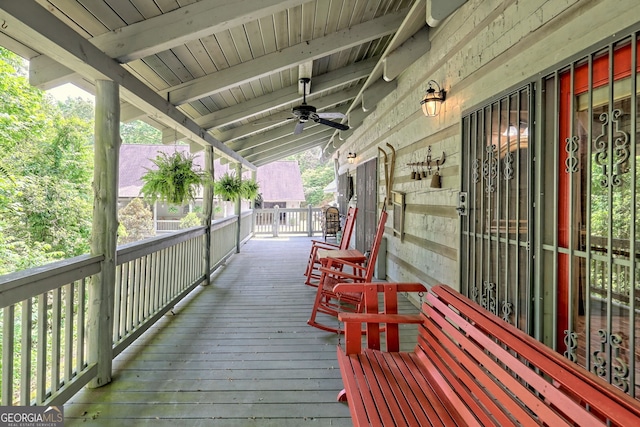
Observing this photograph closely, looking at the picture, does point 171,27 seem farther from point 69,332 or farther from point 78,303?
point 69,332

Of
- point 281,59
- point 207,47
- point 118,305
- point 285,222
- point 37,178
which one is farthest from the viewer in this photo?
point 285,222

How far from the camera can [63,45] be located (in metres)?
1.74

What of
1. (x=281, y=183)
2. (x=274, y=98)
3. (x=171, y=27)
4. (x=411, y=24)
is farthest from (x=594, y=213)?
(x=281, y=183)

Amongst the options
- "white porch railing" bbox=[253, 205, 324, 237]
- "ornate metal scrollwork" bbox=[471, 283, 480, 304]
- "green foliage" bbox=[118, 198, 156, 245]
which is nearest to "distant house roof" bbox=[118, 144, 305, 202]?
"green foliage" bbox=[118, 198, 156, 245]

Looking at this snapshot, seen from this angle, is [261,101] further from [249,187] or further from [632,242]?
[632,242]

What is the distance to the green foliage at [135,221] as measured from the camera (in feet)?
38.1

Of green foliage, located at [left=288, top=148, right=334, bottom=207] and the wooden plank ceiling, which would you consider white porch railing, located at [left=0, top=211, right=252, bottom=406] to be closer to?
the wooden plank ceiling

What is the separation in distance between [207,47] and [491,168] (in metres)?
2.55

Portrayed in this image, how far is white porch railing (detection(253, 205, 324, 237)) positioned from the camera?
11.2 metres

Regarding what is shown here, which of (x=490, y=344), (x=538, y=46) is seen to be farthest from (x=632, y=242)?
(x=538, y=46)

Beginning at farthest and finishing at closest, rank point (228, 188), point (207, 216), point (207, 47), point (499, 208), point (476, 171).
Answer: point (228, 188) → point (207, 216) → point (207, 47) → point (476, 171) → point (499, 208)

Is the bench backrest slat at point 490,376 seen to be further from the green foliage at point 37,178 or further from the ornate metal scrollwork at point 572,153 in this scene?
the green foliage at point 37,178

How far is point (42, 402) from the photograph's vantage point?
5.80 ft

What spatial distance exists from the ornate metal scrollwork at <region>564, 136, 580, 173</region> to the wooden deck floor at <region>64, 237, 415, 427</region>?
1.72m
